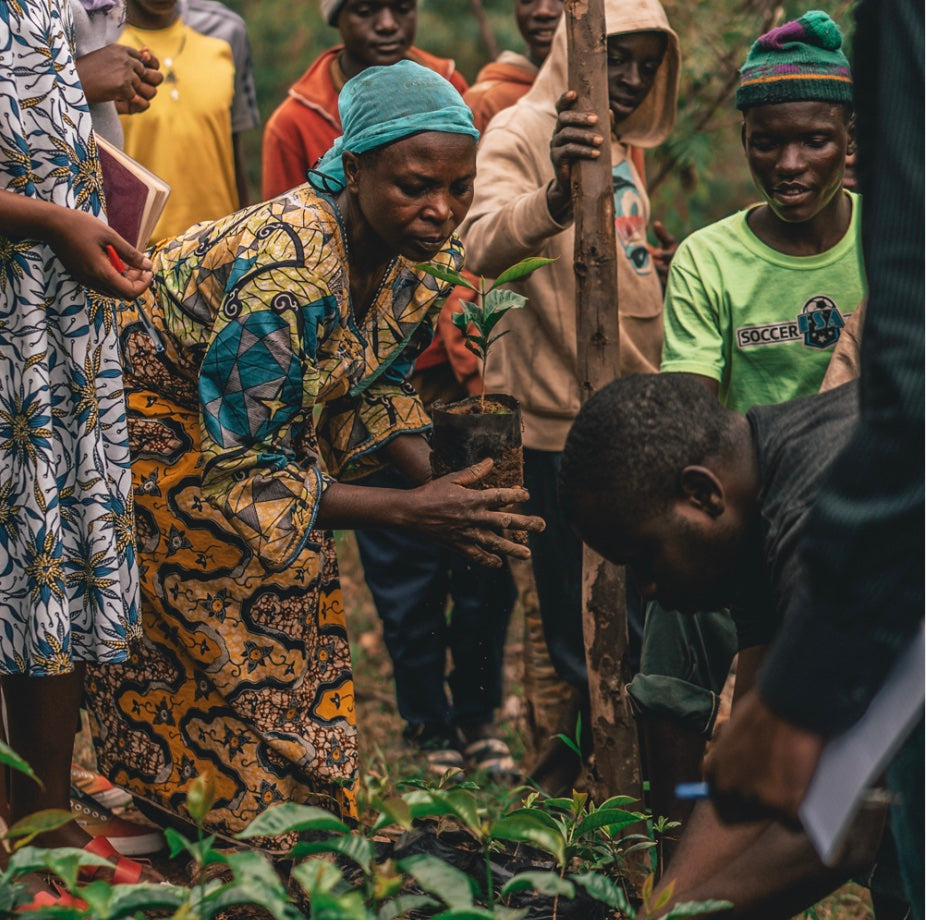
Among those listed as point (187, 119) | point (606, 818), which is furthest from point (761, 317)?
point (187, 119)

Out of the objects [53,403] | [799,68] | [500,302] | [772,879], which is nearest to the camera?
[772,879]

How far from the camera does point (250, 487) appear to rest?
2.82m

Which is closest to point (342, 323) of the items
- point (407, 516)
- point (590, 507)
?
point (407, 516)

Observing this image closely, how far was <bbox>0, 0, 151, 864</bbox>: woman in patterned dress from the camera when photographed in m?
2.61

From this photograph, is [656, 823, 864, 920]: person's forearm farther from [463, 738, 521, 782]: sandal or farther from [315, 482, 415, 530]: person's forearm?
[463, 738, 521, 782]: sandal

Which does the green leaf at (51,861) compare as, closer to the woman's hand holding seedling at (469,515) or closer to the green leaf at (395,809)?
the green leaf at (395,809)

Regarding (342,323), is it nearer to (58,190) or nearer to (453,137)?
(453,137)

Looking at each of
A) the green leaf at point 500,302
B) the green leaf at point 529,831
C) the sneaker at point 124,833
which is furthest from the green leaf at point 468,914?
the sneaker at point 124,833

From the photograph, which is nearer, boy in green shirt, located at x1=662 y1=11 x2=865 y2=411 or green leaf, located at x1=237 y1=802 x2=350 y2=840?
green leaf, located at x1=237 y1=802 x2=350 y2=840

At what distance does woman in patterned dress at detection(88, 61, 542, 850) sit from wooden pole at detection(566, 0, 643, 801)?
13.0 inches

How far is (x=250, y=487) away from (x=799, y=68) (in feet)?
5.40

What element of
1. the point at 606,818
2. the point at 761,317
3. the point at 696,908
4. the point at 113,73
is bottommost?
the point at 606,818

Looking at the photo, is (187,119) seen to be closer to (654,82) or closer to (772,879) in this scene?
(654,82)

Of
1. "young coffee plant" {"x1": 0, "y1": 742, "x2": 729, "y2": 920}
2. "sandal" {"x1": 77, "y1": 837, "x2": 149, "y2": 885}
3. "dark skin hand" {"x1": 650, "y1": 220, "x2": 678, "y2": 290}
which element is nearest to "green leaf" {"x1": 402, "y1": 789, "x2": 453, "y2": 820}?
"young coffee plant" {"x1": 0, "y1": 742, "x2": 729, "y2": 920}
